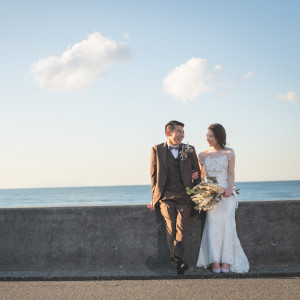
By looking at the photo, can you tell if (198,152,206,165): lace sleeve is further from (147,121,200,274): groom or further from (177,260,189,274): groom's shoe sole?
(177,260,189,274): groom's shoe sole

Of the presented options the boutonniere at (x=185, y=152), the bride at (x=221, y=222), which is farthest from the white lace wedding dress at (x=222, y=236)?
the boutonniere at (x=185, y=152)

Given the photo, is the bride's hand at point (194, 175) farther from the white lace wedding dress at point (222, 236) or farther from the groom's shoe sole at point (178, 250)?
the groom's shoe sole at point (178, 250)

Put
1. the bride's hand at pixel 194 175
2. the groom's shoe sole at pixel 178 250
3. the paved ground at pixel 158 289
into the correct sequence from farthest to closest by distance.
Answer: the bride's hand at pixel 194 175 → the groom's shoe sole at pixel 178 250 → the paved ground at pixel 158 289

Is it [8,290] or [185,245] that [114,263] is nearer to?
[185,245]

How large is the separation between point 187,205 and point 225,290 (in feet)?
4.96

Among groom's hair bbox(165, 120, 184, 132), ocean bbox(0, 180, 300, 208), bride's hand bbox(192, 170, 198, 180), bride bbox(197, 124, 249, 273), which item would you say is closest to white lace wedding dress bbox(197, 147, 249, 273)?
bride bbox(197, 124, 249, 273)

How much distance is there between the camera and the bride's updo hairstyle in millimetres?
6141

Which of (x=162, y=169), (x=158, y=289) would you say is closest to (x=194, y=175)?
(x=162, y=169)

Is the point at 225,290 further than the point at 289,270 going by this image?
No

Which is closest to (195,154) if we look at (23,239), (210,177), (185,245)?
(210,177)

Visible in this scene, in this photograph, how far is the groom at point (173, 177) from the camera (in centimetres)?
593

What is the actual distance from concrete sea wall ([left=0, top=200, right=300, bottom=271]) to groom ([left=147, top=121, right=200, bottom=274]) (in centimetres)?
29

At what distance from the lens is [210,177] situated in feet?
19.9

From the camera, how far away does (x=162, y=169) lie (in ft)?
20.1
